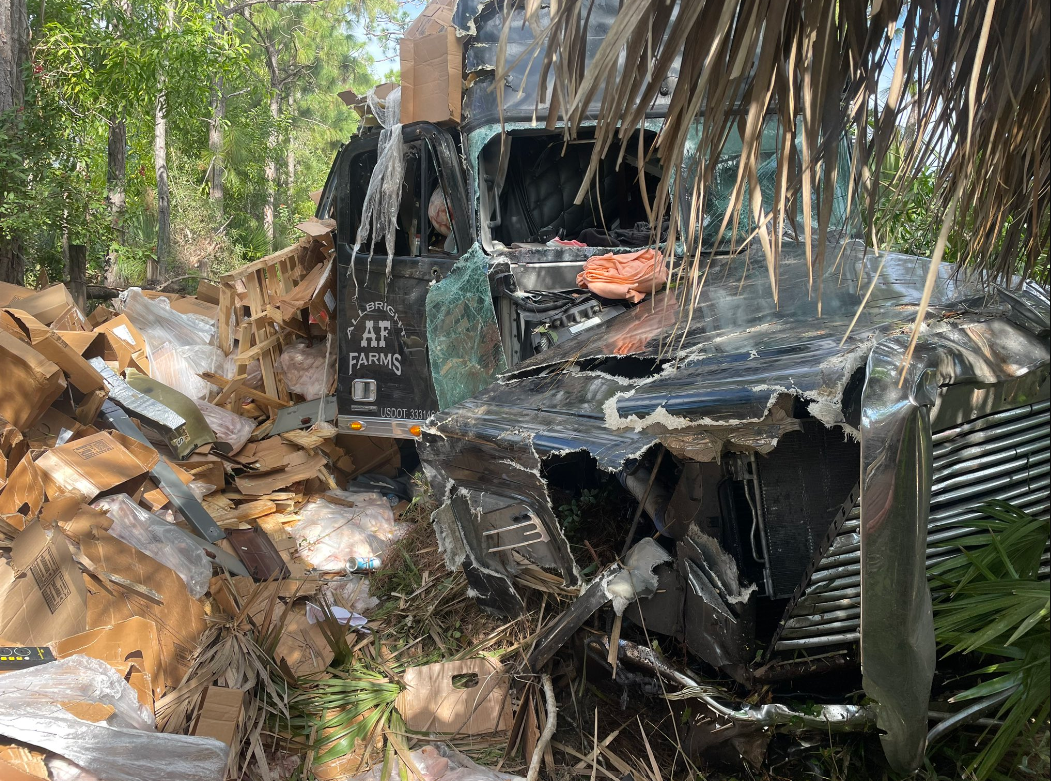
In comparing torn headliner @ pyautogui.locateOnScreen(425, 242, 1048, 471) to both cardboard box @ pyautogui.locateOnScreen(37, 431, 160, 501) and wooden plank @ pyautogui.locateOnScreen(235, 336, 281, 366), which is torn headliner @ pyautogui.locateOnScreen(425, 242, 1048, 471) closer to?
cardboard box @ pyautogui.locateOnScreen(37, 431, 160, 501)

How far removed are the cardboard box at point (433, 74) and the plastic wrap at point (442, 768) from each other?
305cm

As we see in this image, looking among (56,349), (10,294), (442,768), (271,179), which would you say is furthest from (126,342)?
(271,179)

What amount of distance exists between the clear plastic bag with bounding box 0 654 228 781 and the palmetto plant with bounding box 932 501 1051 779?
Answer: 213 centimetres

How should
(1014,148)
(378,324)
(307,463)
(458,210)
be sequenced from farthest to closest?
(307,463) → (378,324) → (458,210) → (1014,148)

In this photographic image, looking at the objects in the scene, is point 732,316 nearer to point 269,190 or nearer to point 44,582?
point 44,582

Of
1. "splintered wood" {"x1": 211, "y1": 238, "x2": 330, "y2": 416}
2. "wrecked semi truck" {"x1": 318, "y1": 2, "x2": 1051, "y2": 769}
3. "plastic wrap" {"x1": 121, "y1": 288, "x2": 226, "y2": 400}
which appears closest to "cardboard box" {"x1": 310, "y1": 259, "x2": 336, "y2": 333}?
"splintered wood" {"x1": 211, "y1": 238, "x2": 330, "y2": 416}

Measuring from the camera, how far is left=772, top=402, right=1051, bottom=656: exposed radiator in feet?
6.75

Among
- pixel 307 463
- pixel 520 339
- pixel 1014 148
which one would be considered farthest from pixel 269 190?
pixel 1014 148

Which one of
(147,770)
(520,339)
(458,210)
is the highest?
(458,210)

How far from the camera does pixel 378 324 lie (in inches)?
190

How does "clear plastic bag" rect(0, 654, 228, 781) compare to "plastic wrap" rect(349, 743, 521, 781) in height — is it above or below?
above

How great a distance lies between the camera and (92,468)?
391cm

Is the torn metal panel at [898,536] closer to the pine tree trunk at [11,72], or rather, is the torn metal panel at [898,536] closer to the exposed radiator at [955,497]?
the exposed radiator at [955,497]

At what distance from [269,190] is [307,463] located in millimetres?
21179
